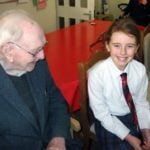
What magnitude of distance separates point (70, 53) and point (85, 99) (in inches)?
32.2

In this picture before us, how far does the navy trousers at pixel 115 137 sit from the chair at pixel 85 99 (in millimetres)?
79

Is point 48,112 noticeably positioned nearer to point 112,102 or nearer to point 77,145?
point 77,145

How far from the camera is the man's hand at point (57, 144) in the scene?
4.74 feet

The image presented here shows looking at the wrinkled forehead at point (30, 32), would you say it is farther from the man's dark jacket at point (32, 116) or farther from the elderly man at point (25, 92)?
the man's dark jacket at point (32, 116)

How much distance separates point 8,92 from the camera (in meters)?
1.33

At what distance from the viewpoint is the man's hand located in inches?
56.9

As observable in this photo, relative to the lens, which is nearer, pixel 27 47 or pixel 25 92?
pixel 27 47

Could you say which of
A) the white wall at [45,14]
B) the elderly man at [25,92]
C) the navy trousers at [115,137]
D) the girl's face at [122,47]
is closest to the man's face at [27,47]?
the elderly man at [25,92]

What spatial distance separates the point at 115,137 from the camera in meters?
1.78

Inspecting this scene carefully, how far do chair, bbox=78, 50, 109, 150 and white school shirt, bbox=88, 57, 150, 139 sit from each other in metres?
0.04

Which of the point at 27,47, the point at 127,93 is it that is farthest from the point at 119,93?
the point at 27,47

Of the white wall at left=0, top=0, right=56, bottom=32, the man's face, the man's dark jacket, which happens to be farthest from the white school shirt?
the white wall at left=0, top=0, right=56, bottom=32

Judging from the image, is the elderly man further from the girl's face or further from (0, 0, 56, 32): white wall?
(0, 0, 56, 32): white wall

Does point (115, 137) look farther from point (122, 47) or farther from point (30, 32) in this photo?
point (30, 32)
